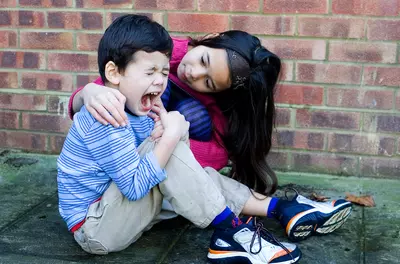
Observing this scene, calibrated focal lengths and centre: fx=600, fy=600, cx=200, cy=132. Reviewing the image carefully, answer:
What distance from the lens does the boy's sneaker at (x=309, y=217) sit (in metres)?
2.67

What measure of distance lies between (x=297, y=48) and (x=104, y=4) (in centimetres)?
120

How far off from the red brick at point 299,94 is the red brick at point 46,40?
4.41ft

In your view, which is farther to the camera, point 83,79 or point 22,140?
point 22,140

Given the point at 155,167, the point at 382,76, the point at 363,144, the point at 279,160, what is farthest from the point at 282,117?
the point at 155,167

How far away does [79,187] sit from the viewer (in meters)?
2.48

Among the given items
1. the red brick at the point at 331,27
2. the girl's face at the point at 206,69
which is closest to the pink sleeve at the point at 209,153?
the girl's face at the point at 206,69

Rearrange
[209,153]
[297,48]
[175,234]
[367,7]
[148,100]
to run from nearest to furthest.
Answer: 1. [148,100]
2. [175,234]
3. [209,153]
4. [367,7]
5. [297,48]

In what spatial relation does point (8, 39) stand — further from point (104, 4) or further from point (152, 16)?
point (152, 16)

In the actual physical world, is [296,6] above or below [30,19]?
above

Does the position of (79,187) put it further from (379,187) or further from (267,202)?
(379,187)

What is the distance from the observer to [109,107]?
91.7 inches

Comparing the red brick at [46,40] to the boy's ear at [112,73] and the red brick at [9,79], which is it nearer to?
the red brick at [9,79]

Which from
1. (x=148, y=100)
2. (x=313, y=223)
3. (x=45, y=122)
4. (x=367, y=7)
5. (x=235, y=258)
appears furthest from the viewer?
(x=45, y=122)

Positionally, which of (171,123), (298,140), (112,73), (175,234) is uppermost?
(112,73)
